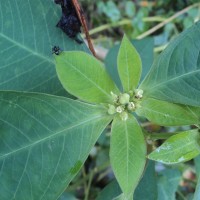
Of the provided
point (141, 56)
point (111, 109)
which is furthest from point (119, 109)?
point (141, 56)

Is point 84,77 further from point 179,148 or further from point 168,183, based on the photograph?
point 168,183

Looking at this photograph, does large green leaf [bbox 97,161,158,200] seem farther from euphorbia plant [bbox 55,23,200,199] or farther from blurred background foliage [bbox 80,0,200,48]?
blurred background foliage [bbox 80,0,200,48]

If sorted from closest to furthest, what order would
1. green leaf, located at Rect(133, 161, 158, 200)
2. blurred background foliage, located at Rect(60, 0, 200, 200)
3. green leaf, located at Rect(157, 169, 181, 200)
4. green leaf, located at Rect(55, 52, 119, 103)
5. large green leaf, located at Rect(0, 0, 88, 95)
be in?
green leaf, located at Rect(55, 52, 119, 103) < large green leaf, located at Rect(0, 0, 88, 95) < green leaf, located at Rect(133, 161, 158, 200) < green leaf, located at Rect(157, 169, 181, 200) < blurred background foliage, located at Rect(60, 0, 200, 200)

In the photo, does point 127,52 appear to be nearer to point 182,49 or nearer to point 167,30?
Answer: point 182,49

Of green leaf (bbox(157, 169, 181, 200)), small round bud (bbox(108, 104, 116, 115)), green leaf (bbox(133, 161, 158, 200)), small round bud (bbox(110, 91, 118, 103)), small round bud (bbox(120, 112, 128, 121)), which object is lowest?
green leaf (bbox(157, 169, 181, 200))

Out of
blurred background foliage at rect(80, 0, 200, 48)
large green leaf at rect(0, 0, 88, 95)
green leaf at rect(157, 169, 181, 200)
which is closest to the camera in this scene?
large green leaf at rect(0, 0, 88, 95)

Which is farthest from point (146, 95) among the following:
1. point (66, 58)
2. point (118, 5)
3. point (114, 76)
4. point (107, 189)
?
point (118, 5)

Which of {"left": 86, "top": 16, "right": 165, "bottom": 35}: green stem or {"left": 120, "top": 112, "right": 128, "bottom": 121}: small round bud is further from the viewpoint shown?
{"left": 86, "top": 16, "right": 165, "bottom": 35}: green stem

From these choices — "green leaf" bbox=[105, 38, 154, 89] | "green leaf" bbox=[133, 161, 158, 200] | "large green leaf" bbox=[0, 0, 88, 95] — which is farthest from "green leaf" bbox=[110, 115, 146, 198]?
"green leaf" bbox=[105, 38, 154, 89]
